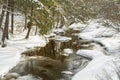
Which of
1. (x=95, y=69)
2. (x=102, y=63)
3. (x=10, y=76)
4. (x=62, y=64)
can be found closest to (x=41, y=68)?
(x=62, y=64)

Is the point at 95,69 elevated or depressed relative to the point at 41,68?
elevated

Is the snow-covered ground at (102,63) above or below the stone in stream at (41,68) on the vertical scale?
above

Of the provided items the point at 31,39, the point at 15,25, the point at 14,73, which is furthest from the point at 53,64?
the point at 15,25

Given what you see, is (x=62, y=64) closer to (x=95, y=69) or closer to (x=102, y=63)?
(x=102, y=63)

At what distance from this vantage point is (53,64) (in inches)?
659

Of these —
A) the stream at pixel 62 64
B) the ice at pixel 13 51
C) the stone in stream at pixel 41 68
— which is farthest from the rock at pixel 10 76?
the stone in stream at pixel 41 68

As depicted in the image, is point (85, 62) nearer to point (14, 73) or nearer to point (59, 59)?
point (59, 59)

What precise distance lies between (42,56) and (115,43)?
29.1 feet

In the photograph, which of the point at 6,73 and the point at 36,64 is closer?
A: the point at 6,73

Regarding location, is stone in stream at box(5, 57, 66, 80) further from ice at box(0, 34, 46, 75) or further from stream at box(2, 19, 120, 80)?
ice at box(0, 34, 46, 75)

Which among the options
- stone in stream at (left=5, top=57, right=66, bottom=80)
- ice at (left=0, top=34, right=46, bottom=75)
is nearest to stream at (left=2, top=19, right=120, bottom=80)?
stone in stream at (left=5, top=57, right=66, bottom=80)

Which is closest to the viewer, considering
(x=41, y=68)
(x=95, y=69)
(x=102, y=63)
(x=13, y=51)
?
(x=95, y=69)

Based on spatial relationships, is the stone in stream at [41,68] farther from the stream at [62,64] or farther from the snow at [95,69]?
the snow at [95,69]

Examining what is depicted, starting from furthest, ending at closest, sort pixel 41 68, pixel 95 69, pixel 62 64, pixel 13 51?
pixel 13 51, pixel 62 64, pixel 41 68, pixel 95 69
